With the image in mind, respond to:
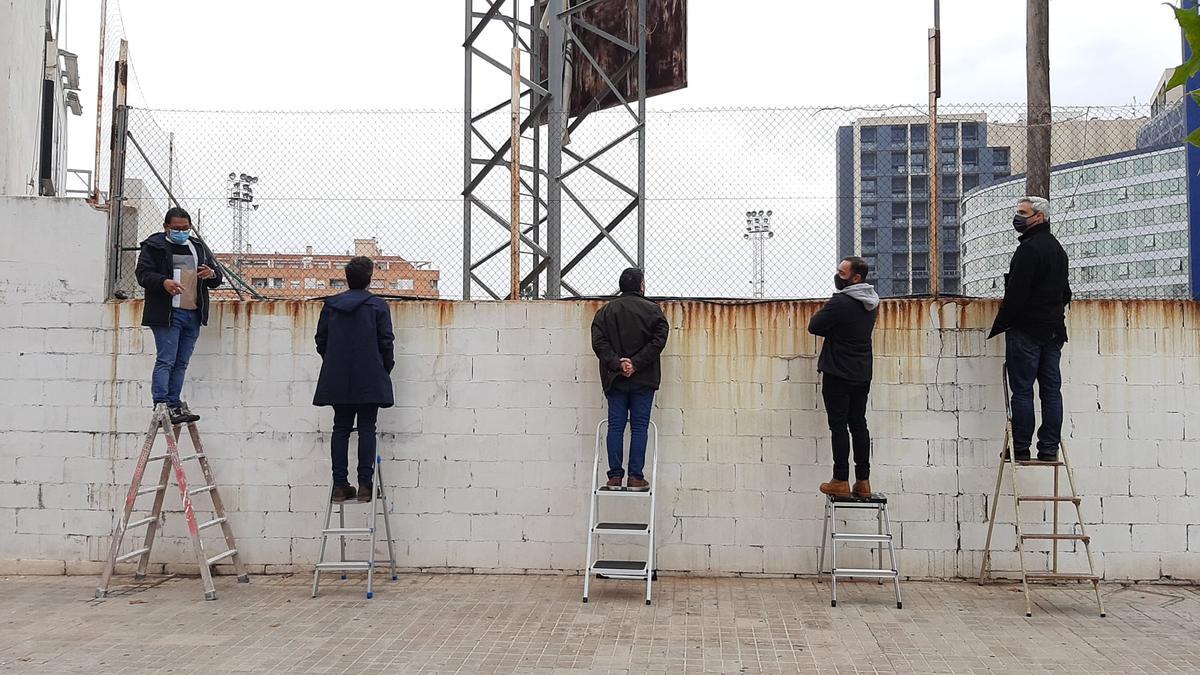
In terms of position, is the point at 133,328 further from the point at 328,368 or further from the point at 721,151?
the point at 721,151

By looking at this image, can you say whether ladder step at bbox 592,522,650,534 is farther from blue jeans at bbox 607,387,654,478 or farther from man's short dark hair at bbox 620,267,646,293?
man's short dark hair at bbox 620,267,646,293

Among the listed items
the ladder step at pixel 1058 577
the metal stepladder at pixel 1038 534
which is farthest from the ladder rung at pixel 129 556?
the ladder step at pixel 1058 577

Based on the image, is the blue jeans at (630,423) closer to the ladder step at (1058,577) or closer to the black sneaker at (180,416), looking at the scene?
the ladder step at (1058,577)

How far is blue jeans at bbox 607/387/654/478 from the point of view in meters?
6.48

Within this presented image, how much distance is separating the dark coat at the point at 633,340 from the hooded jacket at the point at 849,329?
1057 millimetres

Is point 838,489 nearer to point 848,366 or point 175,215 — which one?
point 848,366

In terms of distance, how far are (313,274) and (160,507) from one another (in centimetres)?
198

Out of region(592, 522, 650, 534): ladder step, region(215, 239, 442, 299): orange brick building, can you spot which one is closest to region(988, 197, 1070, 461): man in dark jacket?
region(592, 522, 650, 534): ladder step

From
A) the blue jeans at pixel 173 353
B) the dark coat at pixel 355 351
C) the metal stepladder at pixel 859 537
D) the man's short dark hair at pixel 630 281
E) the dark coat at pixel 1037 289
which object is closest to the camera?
the metal stepladder at pixel 859 537

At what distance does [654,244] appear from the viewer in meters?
7.26

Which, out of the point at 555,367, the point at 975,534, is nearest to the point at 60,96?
the point at 555,367

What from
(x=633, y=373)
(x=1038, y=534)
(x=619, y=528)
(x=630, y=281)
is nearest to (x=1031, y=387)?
(x=1038, y=534)

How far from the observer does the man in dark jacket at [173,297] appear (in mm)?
6512

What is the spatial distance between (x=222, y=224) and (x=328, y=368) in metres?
1.75
